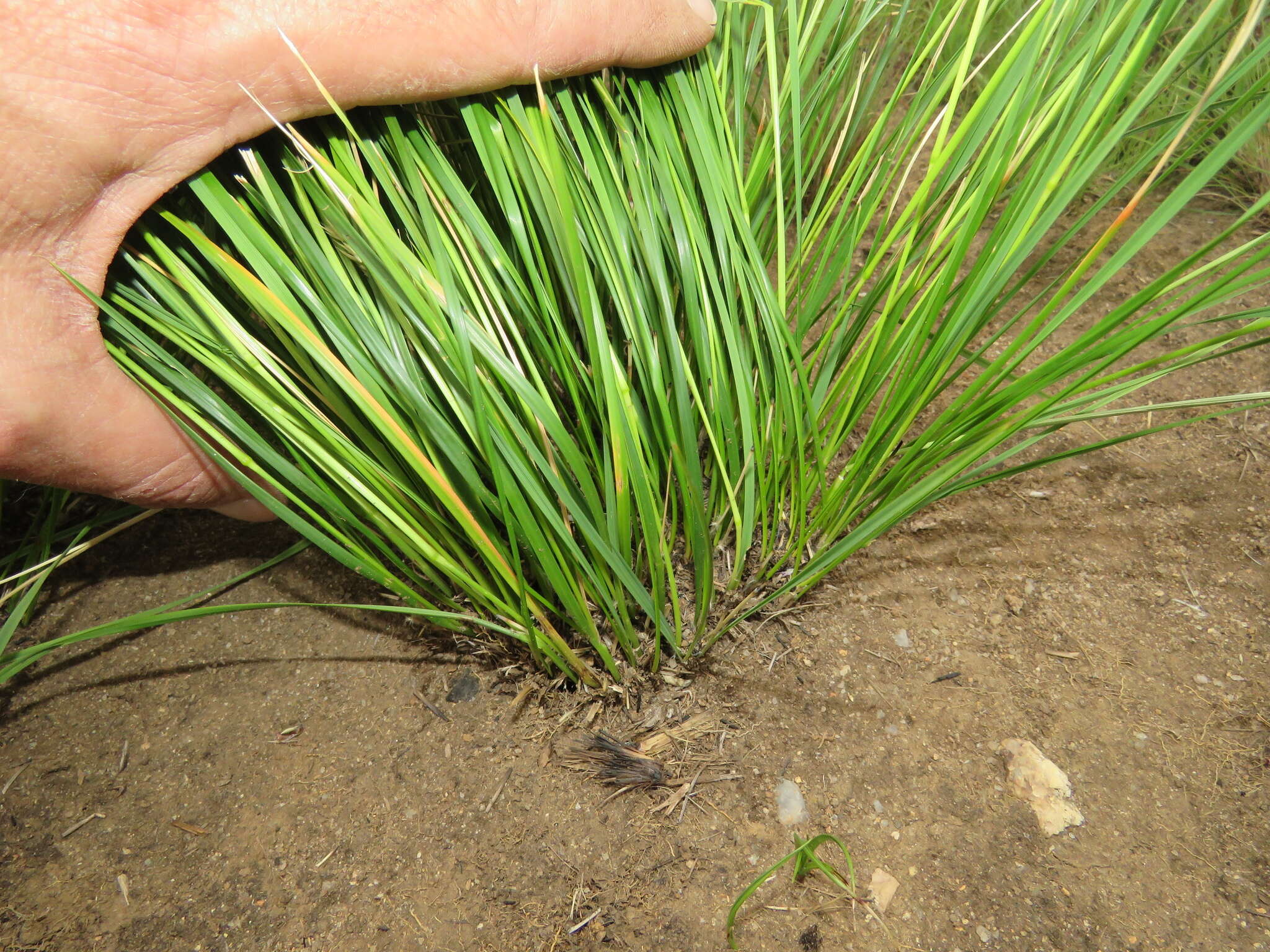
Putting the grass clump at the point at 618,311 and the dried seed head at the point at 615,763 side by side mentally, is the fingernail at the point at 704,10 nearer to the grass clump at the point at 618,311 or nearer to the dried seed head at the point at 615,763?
the grass clump at the point at 618,311

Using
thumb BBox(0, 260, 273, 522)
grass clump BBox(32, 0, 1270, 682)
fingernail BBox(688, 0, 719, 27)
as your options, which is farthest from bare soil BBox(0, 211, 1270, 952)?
fingernail BBox(688, 0, 719, 27)

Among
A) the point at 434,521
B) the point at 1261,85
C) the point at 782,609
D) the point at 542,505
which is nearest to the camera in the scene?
the point at 1261,85

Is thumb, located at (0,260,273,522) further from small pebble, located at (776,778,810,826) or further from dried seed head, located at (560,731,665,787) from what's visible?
small pebble, located at (776,778,810,826)

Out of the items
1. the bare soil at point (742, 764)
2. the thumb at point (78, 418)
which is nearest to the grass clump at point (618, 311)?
the thumb at point (78, 418)

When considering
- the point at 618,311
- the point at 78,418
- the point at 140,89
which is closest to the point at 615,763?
the point at 618,311

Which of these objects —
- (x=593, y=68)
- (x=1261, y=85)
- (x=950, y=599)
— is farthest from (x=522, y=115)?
(x=950, y=599)

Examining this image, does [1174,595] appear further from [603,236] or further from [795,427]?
[603,236]

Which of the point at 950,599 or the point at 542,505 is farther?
the point at 950,599

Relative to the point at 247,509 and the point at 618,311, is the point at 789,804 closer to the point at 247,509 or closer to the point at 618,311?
the point at 618,311
